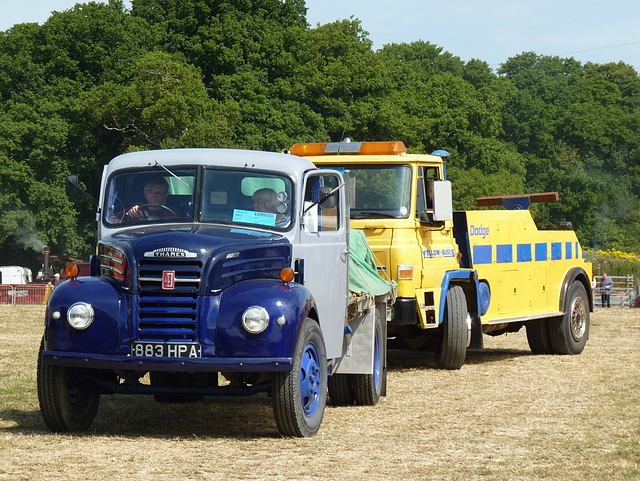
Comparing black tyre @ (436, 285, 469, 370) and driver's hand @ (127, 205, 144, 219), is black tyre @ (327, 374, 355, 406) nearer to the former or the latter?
driver's hand @ (127, 205, 144, 219)

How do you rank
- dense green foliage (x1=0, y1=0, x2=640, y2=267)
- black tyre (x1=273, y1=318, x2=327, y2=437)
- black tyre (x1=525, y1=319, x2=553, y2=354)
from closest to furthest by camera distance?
1. black tyre (x1=273, y1=318, x2=327, y2=437)
2. black tyre (x1=525, y1=319, x2=553, y2=354)
3. dense green foliage (x1=0, y1=0, x2=640, y2=267)

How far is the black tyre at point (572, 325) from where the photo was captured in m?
18.0

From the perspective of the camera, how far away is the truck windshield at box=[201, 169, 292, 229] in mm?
9586

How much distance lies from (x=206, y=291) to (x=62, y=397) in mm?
1578

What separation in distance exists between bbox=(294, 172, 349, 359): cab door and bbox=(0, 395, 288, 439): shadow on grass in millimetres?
1088

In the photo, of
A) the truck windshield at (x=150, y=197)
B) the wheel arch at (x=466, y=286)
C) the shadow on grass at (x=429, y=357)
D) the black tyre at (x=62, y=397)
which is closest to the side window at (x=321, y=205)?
the truck windshield at (x=150, y=197)

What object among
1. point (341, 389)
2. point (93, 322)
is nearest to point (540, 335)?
point (341, 389)

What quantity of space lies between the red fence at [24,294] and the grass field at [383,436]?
3013 centimetres

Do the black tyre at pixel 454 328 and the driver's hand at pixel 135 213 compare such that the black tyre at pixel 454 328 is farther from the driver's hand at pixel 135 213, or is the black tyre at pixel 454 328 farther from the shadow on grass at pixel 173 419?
the driver's hand at pixel 135 213

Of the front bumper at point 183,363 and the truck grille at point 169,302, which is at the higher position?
the truck grille at point 169,302

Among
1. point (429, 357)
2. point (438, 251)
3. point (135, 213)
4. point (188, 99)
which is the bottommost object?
point (429, 357)

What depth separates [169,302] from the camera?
8.65 metres

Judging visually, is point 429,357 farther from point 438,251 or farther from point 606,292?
point 606,292

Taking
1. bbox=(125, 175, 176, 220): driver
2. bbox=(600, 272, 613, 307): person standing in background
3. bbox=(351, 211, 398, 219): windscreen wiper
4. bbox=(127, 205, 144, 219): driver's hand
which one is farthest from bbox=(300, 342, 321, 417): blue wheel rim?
bbox=(600, 272, 613, 307): person standing in background
